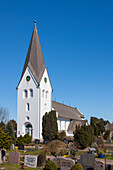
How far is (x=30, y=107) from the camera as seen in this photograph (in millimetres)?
40312

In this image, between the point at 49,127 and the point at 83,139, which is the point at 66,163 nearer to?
the point at 83,139

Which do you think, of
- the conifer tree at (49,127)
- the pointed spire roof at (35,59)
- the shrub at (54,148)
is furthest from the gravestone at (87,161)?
the pointed spire roof at (35,59)

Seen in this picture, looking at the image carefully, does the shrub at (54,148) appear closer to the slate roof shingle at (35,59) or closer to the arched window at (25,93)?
the slate roof shingle at (35,59)

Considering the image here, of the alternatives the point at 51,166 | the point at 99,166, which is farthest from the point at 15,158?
the point at 99,166

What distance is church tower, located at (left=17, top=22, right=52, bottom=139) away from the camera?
39562 millimetres

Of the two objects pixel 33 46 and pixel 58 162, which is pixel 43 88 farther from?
pixel 58 162

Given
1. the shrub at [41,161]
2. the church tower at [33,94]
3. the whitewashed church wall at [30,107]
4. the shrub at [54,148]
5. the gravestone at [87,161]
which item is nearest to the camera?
the gravestone at [87,161]

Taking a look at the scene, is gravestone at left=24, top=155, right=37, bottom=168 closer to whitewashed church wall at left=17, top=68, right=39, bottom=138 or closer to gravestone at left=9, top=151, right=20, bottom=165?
gravestone at left=9, top=151, right=20, bottom=165

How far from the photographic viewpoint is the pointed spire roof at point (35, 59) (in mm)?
40750

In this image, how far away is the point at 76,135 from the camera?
1169 inches

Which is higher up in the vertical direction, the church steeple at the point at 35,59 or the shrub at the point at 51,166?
the church steeple at the point at 35,59

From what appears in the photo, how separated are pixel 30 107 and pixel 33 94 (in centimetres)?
233

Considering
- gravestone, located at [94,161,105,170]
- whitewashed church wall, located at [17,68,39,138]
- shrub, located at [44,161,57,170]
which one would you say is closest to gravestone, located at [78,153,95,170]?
gravestone, located at [94,161,105,170]

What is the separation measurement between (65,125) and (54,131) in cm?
1182
